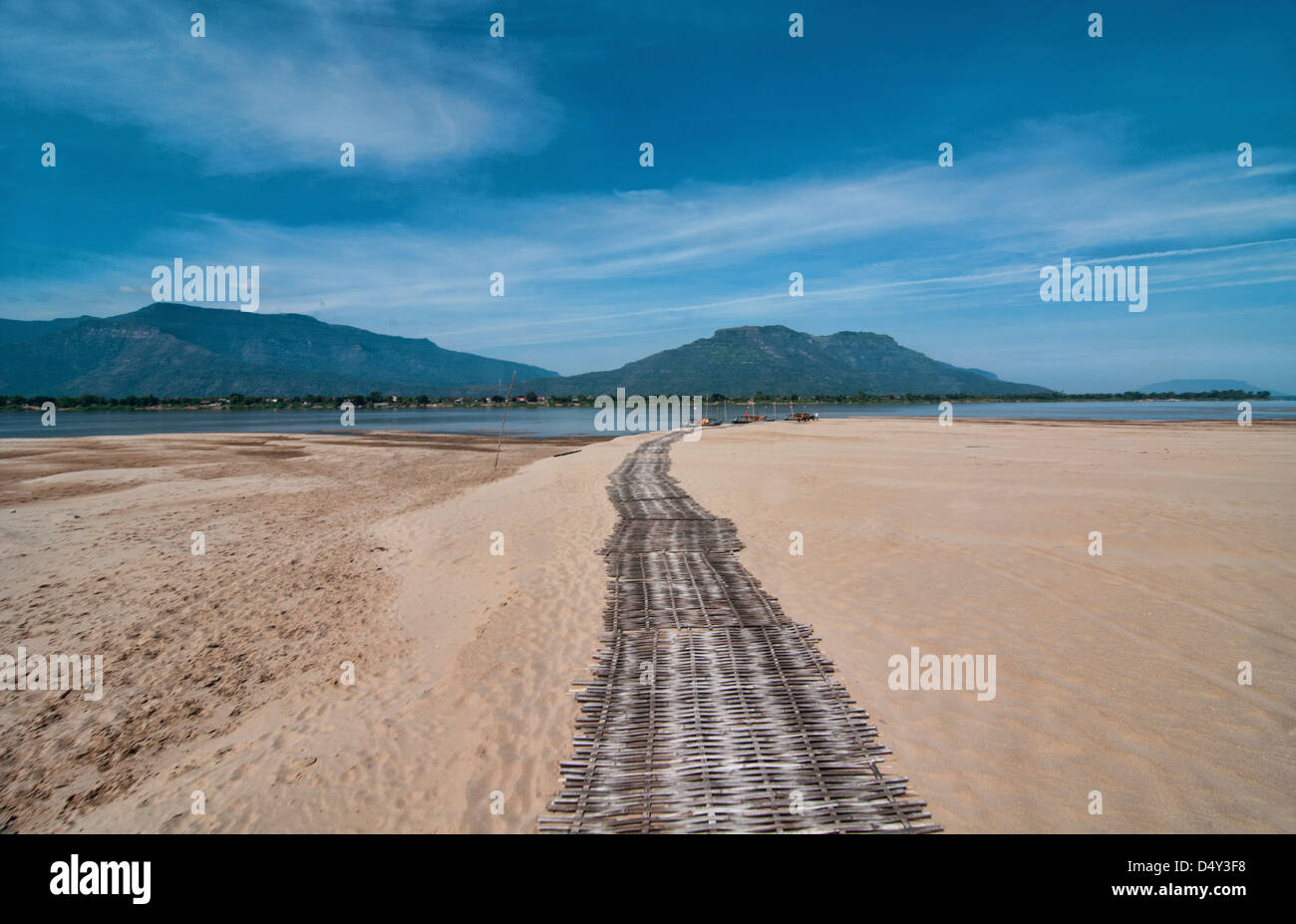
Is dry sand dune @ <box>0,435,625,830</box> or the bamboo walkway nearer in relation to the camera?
the bamboo walkway

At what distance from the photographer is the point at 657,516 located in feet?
44.1

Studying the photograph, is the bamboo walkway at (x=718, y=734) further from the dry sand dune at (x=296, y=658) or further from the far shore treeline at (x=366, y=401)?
the far shore treeline at (x=366, y=401)

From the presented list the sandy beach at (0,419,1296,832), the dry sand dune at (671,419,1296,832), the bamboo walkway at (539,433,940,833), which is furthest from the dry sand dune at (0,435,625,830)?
the dry sand dune at (671,419,1296,832)

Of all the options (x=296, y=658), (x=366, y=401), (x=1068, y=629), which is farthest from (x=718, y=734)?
(x=366, y=401)

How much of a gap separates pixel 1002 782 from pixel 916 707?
1092mm

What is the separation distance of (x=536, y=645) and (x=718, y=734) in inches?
113

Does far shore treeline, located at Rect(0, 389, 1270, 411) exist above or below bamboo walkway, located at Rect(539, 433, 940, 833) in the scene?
above

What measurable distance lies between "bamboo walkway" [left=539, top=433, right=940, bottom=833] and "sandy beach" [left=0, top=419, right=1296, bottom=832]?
31 centimetres

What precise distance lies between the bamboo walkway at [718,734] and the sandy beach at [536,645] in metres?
0.31

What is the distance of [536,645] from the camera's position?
6797mm

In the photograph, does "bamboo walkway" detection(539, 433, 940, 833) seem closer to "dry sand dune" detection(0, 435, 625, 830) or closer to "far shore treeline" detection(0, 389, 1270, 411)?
"dry sand dune" detection(0, 435, 625, 830)

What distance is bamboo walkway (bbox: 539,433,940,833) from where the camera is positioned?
12.5 ft

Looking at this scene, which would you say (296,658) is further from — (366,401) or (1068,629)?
(366,401)
